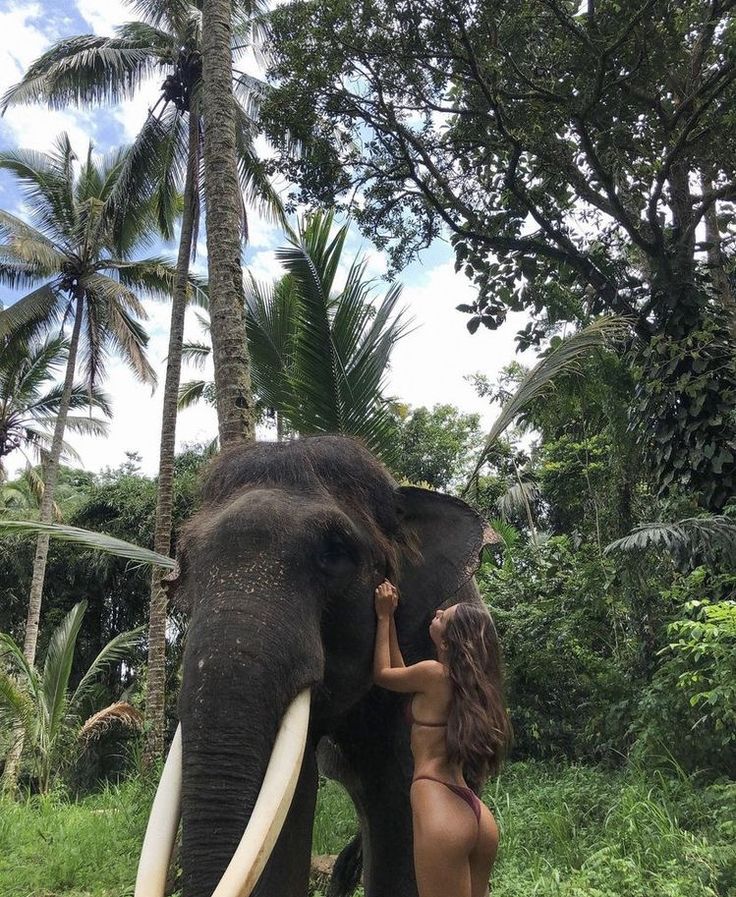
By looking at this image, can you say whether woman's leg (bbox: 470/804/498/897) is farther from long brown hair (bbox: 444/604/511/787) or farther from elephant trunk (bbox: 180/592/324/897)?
elephant trunk (bbox: 180/592/324/897)

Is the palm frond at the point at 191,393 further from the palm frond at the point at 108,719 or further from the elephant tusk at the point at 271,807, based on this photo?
the elephant tusk at the point at 271,807

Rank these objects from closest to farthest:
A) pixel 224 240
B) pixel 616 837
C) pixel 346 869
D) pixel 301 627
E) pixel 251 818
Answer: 1. pixel 251 818
2. pixel 301 627
3. pixel 346 869
4. pixel 616 837
5. pixel 224 240

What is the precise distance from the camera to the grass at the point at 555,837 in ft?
13.0

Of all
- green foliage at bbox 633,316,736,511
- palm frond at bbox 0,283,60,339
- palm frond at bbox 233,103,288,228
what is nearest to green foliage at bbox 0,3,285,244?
palm frond at bbox 233,103,288,228

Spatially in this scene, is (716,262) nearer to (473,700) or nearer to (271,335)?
(271,335)

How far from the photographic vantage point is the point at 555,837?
16.3 feet

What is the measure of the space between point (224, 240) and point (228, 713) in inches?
143

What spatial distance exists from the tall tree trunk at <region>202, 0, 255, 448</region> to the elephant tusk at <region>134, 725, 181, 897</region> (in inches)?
96.2

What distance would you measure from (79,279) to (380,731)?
1651 cm

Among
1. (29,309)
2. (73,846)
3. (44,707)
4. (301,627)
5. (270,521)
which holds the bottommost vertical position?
(73,846)

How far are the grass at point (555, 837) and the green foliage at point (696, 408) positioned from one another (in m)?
2.64

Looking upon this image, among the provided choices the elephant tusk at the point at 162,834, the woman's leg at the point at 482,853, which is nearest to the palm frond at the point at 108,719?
the woman's leg at the point at 482,853

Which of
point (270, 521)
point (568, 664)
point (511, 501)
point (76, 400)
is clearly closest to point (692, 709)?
point (568, 664)

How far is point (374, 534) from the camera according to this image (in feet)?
8.25
